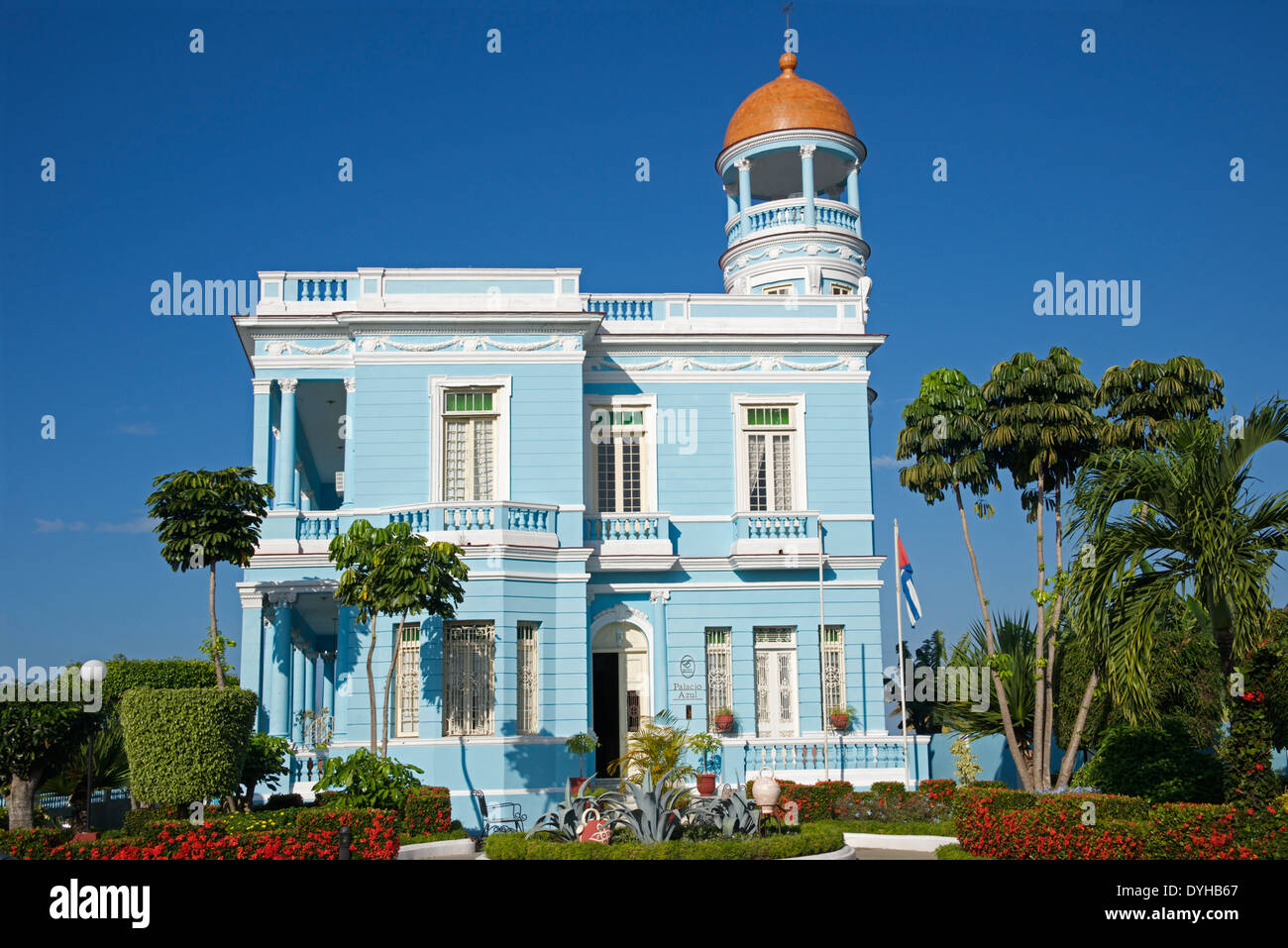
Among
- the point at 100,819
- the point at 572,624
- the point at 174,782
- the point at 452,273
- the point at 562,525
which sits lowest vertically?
the point at 100,819

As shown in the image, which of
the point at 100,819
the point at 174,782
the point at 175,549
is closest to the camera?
the point at 174,782

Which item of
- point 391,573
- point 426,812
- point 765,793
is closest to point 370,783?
point 426,812

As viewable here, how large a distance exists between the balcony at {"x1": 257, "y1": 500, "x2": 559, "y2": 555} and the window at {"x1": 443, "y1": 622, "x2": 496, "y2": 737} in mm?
1620

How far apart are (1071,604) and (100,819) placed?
16347 mm

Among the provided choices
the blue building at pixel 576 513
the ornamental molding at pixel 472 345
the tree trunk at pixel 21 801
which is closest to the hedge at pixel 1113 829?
the blue building at pixel 576 513

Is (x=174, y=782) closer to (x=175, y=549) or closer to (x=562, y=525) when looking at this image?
(x=175, y=549)

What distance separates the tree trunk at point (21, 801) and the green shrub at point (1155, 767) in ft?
53.4

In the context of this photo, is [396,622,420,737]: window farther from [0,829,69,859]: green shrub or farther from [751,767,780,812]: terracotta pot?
[0,829,69,859]: green shrub

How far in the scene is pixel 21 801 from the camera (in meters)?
17.5

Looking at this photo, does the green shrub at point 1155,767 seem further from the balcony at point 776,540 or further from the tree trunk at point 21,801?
the tree trunk at point 21,801

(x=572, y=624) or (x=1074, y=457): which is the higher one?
(x=1074, y=457)

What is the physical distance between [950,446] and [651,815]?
32.6 feet
